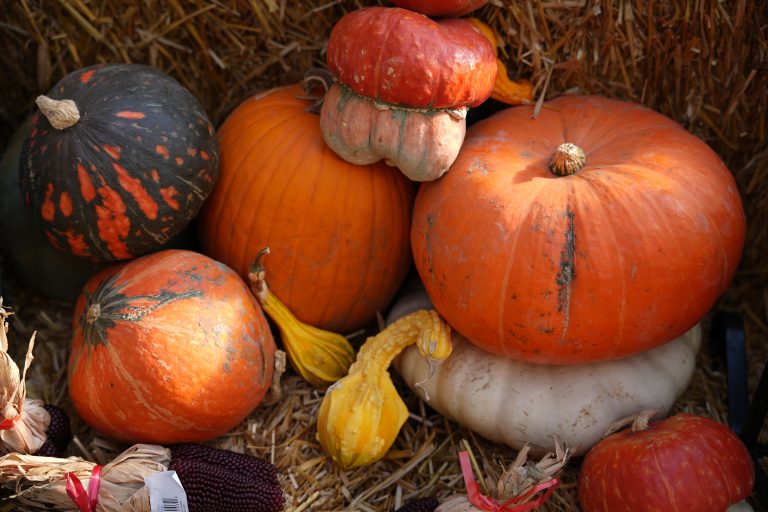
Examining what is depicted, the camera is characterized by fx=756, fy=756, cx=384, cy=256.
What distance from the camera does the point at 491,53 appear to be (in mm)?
1992

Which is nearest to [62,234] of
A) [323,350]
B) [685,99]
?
[323,350]

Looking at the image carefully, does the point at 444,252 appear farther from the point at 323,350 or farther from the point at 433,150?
the point at 323,350

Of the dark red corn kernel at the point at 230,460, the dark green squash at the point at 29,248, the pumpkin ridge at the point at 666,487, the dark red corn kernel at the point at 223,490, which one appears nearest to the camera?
the pumpkin ridge at the point at 666,487

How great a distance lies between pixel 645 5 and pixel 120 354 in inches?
66.6

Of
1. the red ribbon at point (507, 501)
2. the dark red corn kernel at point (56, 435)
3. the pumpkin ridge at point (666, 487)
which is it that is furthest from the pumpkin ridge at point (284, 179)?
the pumpkin ridge at point (666, 487)

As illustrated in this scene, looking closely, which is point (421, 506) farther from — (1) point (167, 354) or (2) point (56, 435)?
(2) point (56, 435)

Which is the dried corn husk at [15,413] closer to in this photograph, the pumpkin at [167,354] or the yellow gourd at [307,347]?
the pumpkin at [167,354]

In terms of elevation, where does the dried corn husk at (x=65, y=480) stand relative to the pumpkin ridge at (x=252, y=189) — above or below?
below

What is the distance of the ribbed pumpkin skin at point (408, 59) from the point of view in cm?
184

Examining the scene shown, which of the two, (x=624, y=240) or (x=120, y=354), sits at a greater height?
(x=624, y=240)

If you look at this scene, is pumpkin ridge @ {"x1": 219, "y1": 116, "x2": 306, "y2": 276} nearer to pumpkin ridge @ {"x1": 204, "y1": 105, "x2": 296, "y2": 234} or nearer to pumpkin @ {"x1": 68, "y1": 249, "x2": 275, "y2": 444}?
pumpkin ridge @ {"x1": 204, "y1": 105, "x2": 296, "y2": 234}

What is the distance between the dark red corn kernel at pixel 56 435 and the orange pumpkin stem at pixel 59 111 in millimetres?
729

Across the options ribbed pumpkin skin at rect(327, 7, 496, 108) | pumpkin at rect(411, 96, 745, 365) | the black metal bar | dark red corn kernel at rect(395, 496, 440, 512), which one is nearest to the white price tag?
dark red corn kernel at rect(395, 496, 440, 512)

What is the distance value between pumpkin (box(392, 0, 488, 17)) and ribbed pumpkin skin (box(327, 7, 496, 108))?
66 millimetres
